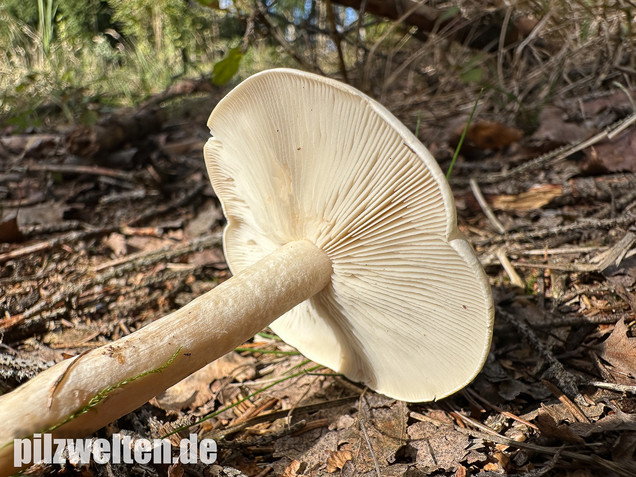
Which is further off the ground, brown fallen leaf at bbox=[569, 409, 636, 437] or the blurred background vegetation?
the blurred background vegetation

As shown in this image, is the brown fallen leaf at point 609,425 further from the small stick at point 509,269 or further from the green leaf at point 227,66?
the green leaf at point 227,66

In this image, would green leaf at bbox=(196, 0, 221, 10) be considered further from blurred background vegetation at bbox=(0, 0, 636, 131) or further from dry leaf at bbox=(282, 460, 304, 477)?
dry leaf at bbox=(282, 460, 304, 477)

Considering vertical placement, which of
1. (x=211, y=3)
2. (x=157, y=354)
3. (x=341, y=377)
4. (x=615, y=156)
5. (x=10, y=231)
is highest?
(x=211, y=3)

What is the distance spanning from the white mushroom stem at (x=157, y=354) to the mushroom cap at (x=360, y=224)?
7.8 inches

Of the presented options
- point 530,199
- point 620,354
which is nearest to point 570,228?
point 530,199

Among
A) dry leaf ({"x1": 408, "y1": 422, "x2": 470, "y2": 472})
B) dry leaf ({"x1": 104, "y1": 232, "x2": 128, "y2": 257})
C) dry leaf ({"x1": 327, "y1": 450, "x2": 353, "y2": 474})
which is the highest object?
dry leaf ({"x1": 104, "y1": 232, "x2": 128, "y2": 257})

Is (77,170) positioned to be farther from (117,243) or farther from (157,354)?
(157,354)

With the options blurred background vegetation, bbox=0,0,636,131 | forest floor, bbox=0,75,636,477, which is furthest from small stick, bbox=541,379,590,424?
blurred background vegetation, bbox=0,0,636,131

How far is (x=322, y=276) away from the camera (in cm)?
180

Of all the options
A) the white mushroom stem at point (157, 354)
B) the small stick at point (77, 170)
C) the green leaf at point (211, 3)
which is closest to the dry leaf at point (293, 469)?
the white mushroom stem at point (157, 354)

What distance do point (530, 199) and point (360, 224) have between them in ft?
5.48

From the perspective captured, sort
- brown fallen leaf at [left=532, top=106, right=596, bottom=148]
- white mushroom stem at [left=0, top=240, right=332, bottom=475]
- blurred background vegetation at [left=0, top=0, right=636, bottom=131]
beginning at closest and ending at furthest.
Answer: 1. white mushroom stem at [left=0, top=240, right=332, bottom=475]
2. brown fallen leaf at [left=532, top=106, right=596, bottom=148]
3. blurred background vegetation at [left=0, top=0, right=636, bottom=131]

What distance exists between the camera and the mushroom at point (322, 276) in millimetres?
1291

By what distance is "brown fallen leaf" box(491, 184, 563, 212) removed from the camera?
2.72 metres
